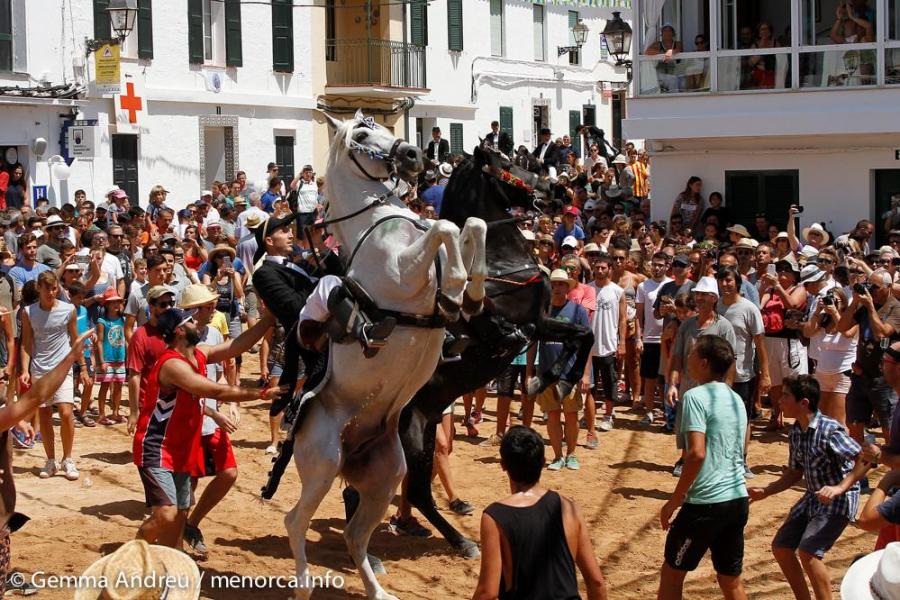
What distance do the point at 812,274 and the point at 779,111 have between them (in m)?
7.92

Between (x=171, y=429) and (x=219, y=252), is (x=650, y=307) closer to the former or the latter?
Result: (x=219, y=252)

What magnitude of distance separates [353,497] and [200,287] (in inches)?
72.1

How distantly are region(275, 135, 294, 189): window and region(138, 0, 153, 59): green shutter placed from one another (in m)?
4.81

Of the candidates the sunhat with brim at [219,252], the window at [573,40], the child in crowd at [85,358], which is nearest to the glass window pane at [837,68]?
the sunhat with brim at [219,252]

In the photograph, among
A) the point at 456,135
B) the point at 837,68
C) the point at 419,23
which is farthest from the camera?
the point at 456,135

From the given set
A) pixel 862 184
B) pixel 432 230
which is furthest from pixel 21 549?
pixel 862 184

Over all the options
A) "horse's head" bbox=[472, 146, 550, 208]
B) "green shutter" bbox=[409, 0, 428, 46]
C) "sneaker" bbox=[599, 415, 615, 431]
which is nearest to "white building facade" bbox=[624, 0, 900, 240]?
"sneaker" bbox=[599, 415, 615, 431]

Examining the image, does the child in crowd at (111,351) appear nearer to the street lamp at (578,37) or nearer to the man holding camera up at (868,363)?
the man holding camera up at (868,363)

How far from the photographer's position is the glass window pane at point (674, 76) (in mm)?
21047

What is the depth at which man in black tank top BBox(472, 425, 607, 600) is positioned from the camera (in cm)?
538

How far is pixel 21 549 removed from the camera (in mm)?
9375

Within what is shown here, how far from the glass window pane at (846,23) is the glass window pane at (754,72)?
513mm

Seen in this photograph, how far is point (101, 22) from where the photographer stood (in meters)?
25.0

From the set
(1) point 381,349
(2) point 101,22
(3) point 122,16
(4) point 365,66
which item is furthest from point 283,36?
(1) point 381,349
